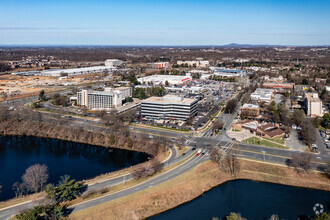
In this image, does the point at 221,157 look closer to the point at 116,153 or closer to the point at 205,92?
the point at 116,153

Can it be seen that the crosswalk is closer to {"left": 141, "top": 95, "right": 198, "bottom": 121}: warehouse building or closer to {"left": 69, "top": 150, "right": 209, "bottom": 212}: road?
{"left": 69, "top": 150, "right": 209, "bottom": 212}: road

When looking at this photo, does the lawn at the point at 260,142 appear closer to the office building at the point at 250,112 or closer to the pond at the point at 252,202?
the pond at the point at 252,202

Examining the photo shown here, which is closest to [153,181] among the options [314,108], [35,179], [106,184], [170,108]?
[106,184]

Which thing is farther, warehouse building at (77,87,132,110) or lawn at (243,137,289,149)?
warehouse building at (77,87,132,110)

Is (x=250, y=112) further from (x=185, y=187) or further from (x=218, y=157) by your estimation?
(x=185, y=187)

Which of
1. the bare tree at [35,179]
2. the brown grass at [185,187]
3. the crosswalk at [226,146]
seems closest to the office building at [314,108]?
the crosswalk at [226,146]

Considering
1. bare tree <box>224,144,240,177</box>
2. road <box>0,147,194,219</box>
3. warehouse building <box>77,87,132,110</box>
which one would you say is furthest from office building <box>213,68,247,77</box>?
bare tree <box>224,144,240,177</box>
